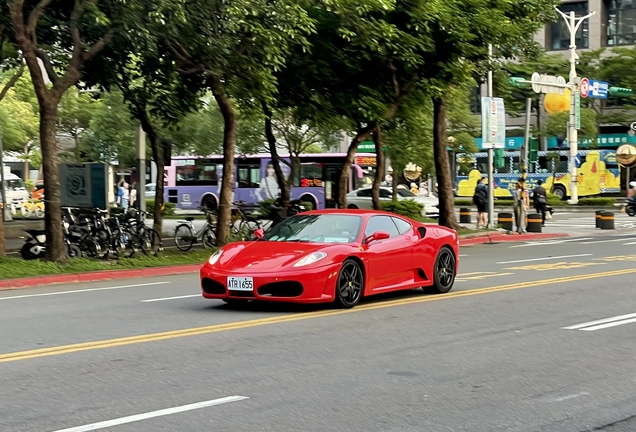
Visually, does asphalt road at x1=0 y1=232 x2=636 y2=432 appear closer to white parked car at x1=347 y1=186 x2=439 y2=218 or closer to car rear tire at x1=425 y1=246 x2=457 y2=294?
car rear tire at x1=425 y1=246 x2=457 y2=294

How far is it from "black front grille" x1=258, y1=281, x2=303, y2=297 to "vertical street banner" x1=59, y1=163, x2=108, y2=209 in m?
13.0

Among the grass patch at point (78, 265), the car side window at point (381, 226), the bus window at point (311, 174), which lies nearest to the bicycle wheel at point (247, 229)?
the grass patch at point (78, 265)

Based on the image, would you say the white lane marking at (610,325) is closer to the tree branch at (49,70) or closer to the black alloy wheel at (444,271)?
the black alloy wheel at (444,271)

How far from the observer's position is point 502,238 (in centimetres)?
3161

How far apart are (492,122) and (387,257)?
2121 cm

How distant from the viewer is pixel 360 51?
84.3 ft

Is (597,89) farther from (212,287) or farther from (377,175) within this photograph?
(212,287)

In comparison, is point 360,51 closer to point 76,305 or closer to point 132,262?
point 132,262

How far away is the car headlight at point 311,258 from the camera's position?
12144 millimetres

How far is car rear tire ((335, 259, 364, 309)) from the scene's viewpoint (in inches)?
492

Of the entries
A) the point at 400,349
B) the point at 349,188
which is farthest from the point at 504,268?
the point at 349,188

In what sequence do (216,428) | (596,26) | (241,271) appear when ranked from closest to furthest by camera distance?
1. (216,428)
2. (241,271)
3. (596,26)

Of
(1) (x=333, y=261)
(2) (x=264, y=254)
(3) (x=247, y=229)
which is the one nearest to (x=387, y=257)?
(1) (x=333, y=261)

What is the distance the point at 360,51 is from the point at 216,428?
2008cm
